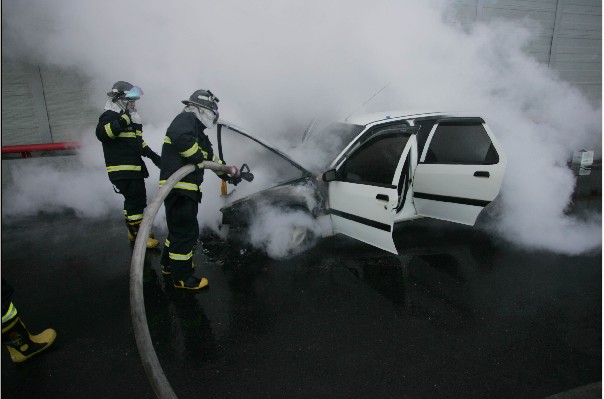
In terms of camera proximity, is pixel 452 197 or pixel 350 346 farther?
pixel 452 197

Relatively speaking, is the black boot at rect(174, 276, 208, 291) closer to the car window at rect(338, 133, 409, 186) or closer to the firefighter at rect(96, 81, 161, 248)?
the firefighter at rect(96, 81, 161, 248)

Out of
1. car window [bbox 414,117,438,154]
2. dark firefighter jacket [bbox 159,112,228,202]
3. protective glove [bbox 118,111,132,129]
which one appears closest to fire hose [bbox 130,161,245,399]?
dark firefighter jacket [bbox 159,112,228,202]

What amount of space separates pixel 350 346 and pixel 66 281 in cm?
322

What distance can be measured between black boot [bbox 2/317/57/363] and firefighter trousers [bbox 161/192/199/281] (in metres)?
1.16

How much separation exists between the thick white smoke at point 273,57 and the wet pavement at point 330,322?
3212mm

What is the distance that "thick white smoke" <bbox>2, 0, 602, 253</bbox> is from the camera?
23.1 feet

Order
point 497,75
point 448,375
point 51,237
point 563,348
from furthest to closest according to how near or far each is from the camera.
→ point 497,75
point 51,237
point 563,348
point 448,375

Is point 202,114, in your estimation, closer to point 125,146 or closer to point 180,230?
point 180,230

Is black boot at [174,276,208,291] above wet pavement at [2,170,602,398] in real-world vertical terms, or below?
above

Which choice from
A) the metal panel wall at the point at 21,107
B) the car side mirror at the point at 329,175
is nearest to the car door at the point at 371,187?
the car side mirror at the point at 329,175

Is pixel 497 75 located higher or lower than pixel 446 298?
higher

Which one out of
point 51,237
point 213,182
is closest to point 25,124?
point 51,237

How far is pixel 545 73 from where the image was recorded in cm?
1070

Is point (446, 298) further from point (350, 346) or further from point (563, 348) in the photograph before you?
point (350, 346)
